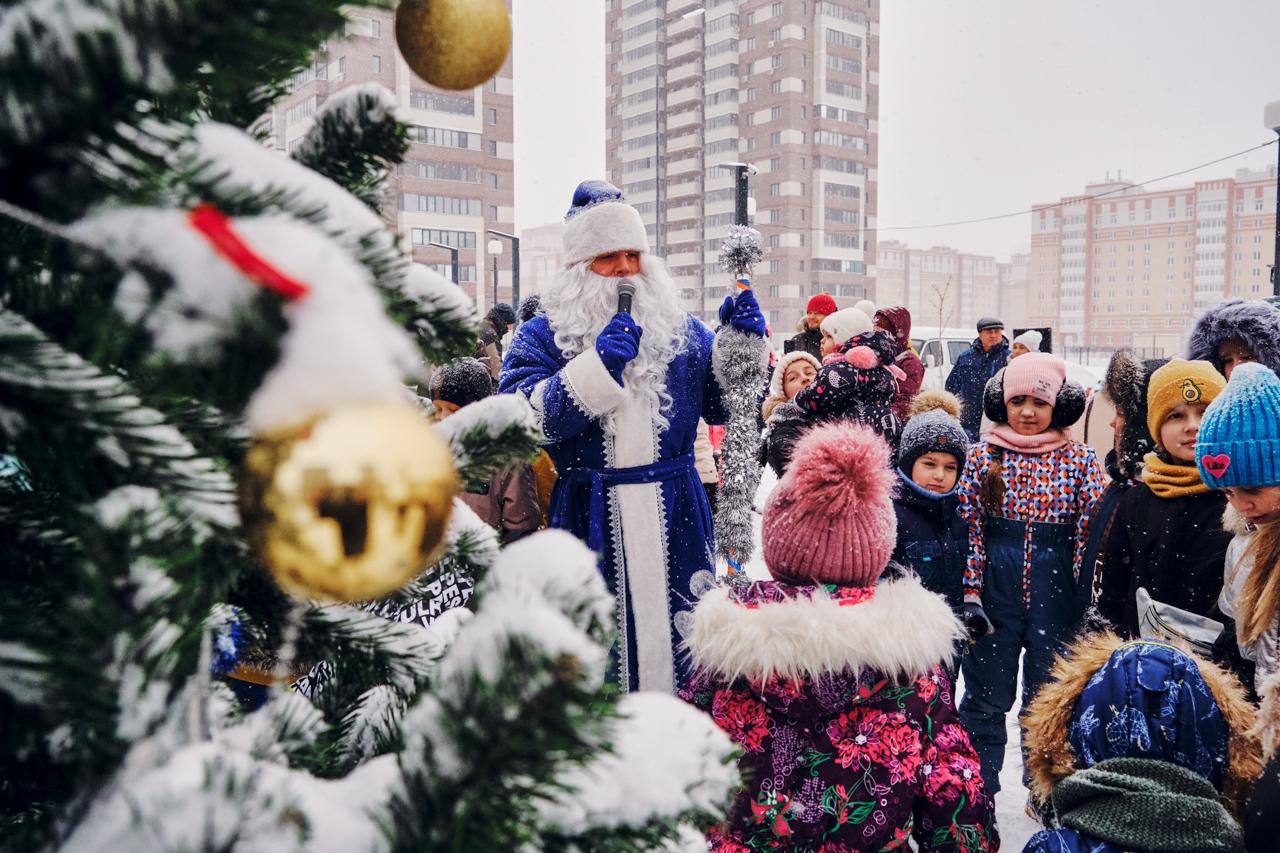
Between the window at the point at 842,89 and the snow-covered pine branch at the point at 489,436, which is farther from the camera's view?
the window at the point at 842,89

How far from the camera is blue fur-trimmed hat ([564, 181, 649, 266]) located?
3164 mm

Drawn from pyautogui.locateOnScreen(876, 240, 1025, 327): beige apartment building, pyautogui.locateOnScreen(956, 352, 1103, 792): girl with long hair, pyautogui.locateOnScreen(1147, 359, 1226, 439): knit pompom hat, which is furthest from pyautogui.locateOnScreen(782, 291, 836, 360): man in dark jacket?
pyautogui.locateOnScreen(876, 240, 1025, 327): beige apartment building

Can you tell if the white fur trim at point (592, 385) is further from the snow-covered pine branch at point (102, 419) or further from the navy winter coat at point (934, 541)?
the snow-covered pine branch at point (102, 419)

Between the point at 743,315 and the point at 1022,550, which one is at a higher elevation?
the point at 743,315

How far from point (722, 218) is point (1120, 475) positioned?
63.3m

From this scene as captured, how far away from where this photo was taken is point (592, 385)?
111 inches

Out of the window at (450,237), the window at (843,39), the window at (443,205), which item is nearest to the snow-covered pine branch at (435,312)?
the window at (450,237)

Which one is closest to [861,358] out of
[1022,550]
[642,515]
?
[1022,550]

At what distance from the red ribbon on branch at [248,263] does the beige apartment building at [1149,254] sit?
79.6 metres

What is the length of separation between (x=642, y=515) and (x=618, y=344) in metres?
0.59

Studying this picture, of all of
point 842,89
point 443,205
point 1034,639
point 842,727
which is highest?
point 842,89

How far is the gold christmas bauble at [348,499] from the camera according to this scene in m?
0.44

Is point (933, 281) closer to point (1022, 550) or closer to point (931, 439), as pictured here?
point (931, 439)

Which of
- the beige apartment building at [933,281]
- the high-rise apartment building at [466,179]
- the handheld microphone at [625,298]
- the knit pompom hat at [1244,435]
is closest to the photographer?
the knit pompom hat at [1244,435]
